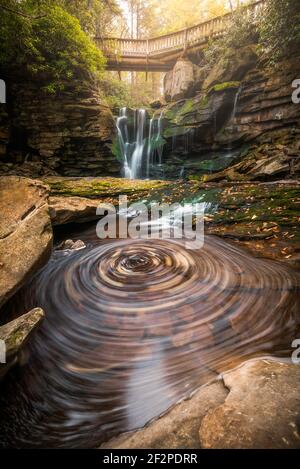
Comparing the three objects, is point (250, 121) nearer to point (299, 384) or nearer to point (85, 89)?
point (85, 89)

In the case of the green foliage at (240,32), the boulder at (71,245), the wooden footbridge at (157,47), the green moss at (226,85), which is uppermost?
the wooden footbridge at (157,47)

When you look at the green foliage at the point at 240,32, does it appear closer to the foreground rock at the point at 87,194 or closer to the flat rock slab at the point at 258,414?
the foreground rock at the point at 87,194

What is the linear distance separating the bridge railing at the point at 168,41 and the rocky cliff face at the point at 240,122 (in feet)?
9.45

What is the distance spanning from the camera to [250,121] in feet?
36.1

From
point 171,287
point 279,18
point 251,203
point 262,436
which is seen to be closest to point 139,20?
point 279,18

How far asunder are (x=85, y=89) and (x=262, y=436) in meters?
13.4

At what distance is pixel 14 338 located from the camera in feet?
6.86

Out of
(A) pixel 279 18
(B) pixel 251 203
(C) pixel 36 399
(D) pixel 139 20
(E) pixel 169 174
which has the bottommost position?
(C) pixel 36 399

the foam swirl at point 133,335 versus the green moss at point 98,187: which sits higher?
the green moss at point 98,187

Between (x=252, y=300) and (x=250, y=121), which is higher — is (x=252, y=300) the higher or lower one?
the lower one

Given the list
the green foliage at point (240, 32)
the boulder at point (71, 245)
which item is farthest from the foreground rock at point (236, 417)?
the green foliage at point (240, 32)

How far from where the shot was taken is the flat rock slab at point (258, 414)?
1.37 metres

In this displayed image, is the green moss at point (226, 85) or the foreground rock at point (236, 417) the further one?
the green moss at point (226, 85)

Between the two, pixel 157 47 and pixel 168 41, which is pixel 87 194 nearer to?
pixel 168 41
